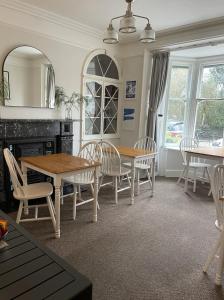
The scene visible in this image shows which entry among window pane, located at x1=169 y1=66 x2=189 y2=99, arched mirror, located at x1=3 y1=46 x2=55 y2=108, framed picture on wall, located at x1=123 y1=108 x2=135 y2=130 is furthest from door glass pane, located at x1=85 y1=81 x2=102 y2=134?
window pane, located at x1=169 y1=66 x2=189 y2=99

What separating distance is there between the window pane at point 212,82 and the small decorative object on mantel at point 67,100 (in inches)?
96.1

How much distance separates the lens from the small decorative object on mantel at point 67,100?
146 inches

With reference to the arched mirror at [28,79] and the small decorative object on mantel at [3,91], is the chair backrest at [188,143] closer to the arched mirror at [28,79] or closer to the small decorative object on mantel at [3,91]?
the arched mirror at [28,79]

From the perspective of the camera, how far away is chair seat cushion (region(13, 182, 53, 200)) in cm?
236

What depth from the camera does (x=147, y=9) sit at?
3.13 m

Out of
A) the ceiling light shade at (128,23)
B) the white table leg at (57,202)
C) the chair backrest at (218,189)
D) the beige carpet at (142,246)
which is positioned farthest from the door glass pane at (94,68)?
the chair backrest at (218,189)

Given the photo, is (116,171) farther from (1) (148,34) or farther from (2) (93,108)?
(1) (148,34)

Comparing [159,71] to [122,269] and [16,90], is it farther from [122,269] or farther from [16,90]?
[122,269]

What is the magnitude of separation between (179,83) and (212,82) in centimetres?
63

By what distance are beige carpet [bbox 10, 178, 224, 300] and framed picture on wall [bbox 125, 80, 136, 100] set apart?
2.16m

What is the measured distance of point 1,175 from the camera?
296 centimetres

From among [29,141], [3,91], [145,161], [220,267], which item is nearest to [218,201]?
[220,267]

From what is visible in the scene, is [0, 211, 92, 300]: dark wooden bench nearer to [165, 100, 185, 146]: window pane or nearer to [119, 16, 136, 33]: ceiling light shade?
[119, 16, 136, 33]: ceiling light shade

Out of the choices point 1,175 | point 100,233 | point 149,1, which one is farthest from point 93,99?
point 100,233
